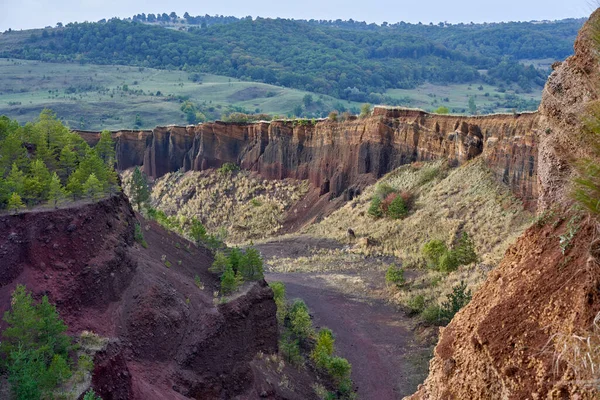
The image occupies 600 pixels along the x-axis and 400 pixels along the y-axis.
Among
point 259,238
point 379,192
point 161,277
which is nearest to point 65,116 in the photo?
point 259,238

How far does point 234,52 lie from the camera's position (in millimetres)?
184500

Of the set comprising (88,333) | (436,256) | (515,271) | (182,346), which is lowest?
(436,256)

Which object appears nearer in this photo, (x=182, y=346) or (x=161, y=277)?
(x=182, y=346)

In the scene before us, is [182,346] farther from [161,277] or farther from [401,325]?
[401,325]

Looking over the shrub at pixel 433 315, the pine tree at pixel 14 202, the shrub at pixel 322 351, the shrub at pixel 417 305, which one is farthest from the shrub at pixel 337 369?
the pine tree at pixel 14 202

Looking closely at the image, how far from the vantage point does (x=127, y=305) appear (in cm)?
1666

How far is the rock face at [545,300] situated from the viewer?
298 inches

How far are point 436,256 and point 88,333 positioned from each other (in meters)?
23.5

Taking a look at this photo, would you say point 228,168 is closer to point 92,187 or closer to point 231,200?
point 231,200

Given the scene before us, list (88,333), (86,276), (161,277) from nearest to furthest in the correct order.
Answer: (88,333), (86,276), (161,277)

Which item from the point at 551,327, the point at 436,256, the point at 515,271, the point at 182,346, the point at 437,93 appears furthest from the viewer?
the point at 437,93

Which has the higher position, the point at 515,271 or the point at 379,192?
the point at 515,271

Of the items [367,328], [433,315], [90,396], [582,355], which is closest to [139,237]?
[90,396]

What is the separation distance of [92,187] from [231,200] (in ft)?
134
